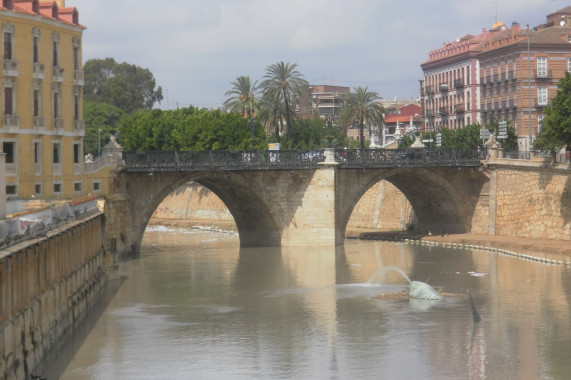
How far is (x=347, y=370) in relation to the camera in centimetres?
3619

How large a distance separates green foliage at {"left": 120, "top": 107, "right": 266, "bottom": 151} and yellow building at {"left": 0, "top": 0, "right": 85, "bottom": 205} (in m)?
33.6

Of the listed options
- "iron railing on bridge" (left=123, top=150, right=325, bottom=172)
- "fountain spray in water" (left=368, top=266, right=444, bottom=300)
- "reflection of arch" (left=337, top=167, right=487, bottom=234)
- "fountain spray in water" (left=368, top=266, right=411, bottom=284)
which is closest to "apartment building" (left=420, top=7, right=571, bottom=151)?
"reflection of arch" (left=337, top=167, right=487, bottom=234)

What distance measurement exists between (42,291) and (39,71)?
23.1 m

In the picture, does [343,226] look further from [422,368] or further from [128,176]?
[422,368]

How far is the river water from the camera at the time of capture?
36.6 m

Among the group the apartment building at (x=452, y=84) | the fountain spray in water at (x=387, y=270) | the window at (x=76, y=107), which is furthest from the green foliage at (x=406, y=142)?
the window at (x=76, y=107)

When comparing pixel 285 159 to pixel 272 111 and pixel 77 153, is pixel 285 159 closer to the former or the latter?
pixel 77 153

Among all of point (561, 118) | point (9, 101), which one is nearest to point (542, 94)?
point (561, 118)

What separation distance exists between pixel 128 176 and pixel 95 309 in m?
20.7

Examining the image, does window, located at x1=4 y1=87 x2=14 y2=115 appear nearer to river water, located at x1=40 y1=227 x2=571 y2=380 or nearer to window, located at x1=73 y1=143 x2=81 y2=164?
window, located at x1=73 y1=143 x2=81 y2=164

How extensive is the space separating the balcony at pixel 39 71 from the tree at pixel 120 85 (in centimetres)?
9616

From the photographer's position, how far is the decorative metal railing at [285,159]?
225ft

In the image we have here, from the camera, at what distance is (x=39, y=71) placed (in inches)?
2249

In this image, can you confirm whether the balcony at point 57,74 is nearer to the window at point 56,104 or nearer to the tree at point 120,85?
the window at point 56,104
